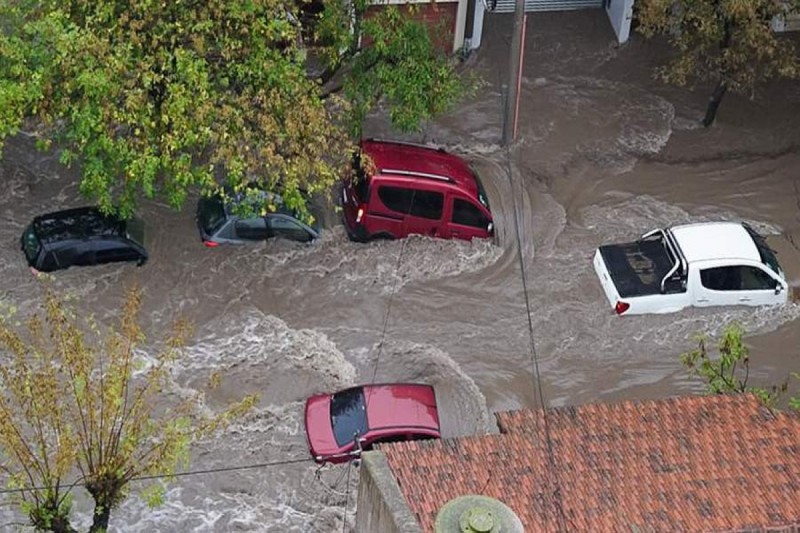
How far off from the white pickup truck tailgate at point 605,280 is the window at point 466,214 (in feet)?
6.63

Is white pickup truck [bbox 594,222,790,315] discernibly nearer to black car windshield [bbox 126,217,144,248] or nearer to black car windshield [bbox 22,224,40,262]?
black car windshield [bbox 126,217,144,248]

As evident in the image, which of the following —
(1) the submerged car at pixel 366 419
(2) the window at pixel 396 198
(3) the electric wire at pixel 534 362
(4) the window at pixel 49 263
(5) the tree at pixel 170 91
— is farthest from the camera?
(2) the window at pixel 396 198

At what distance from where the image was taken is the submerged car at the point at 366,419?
14820mm

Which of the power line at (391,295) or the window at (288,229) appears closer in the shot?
the power line at (391,295)

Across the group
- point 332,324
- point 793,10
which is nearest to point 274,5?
point 332,324

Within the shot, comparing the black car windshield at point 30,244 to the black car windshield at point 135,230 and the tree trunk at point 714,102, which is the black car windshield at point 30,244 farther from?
the tree trunk at point 714,102

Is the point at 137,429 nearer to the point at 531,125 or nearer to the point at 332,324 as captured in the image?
the point at 332,324

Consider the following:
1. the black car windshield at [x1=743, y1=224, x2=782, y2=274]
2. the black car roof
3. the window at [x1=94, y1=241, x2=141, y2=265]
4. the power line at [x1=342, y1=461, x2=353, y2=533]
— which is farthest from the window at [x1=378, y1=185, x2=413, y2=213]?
the black car windshield at [x1=743, y1=224, x2=782, y2=274]

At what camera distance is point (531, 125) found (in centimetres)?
2231

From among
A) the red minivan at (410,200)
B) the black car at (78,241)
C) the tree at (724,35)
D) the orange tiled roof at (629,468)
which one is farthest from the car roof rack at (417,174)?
the orange tiled roof at (629,468)

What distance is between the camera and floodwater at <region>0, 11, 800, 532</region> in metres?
15.5

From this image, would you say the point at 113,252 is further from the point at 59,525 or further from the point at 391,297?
the point at 59,525

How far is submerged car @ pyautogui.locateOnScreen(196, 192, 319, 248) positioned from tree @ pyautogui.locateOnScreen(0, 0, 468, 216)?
3.42 feet

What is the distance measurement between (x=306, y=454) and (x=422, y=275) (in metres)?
4.20
